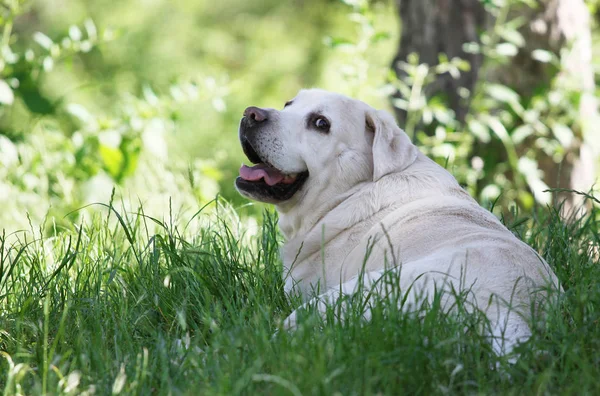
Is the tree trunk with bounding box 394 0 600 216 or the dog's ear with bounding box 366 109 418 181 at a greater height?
the tree trunk with bounding box 394 0 600 216

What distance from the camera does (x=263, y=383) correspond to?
6.54 ft

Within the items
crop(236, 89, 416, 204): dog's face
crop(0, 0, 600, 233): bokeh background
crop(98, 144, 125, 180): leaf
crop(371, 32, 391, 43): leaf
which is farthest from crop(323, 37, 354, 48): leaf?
crop(236, 89, 416, 204): dog's face

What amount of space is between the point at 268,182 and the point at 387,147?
1.72 ft

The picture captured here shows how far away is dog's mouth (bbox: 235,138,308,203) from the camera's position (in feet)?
10.9

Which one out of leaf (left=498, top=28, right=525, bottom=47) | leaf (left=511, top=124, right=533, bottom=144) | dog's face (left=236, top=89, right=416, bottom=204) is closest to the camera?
dog's face (left=236, top=89, right=416, bottom=204)

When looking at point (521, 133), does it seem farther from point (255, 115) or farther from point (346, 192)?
point (255, 115)

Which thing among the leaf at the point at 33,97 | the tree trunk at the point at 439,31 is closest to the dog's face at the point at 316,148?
the leaf at the point at 33,97

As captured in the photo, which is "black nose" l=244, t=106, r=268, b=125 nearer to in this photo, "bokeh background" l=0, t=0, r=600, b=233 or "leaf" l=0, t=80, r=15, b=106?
"bokeh background" l=0, t=0, r=600, b=233

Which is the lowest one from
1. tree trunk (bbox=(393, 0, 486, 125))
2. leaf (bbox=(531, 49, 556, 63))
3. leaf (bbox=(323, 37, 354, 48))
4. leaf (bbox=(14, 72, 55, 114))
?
leaf (bbox=(531, 49, 556, 63))

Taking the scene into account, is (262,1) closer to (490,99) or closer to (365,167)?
(490,99)

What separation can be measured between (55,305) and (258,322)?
2.64ft

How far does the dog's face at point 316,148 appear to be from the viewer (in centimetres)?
328

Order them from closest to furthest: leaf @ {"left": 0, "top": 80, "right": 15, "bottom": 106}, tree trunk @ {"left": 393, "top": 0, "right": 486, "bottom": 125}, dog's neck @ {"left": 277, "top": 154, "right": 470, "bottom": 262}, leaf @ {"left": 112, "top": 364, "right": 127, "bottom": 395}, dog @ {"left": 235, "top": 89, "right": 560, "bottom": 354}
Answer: leaf @ {"left": 112, "top": 364, "right": 127, "bottom": 395}, dog @ {"left": 235, "top": 89, "right": 560, "bottom": 354}, dog's neck @ {"left": 277, "top": 154, "right": 470, "bottom": 262}, leaf @ {"left": 0, "top": 80, "right": 15, "bottom": 106}, tree trunk @ {"left": 393, "top": 0, "right": 486, "bottom": 125}

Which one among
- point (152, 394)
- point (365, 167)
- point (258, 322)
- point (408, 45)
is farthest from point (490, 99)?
point (152, 394)
